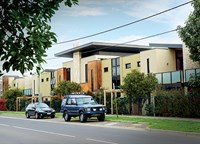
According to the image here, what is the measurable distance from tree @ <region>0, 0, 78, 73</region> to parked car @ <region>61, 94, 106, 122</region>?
22246mm

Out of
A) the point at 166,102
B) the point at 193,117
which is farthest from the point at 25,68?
the point at 166,102

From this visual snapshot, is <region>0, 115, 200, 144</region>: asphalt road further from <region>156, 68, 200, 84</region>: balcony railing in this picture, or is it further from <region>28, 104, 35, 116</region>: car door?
<region>156, 68, 200, 84</region>: balcony railing

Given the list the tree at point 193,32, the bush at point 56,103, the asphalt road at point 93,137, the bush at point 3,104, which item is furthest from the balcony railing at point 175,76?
the bush at point 3,104

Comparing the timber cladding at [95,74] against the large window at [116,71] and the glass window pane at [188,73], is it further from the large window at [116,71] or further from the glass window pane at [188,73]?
the glass window pane at [188,73]

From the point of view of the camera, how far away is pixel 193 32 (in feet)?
87.7

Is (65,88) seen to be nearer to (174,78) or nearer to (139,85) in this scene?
(174,78)

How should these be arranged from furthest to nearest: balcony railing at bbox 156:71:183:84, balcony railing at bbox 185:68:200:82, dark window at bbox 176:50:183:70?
dark window at bbox 176:50:183:70 < balcony railing at bbox 156:71:183:84 < balcony railing at bbox 185:68:200:82

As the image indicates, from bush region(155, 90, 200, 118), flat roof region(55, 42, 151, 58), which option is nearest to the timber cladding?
flat roof region(55, 42, 151, 58)

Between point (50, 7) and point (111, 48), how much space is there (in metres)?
57.2

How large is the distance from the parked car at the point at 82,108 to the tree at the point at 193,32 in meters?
7.88

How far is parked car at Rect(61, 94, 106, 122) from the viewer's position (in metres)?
27.6

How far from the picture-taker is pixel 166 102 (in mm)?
31062

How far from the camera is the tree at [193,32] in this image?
85.2 feet

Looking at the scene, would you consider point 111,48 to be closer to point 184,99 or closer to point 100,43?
point 100,43
